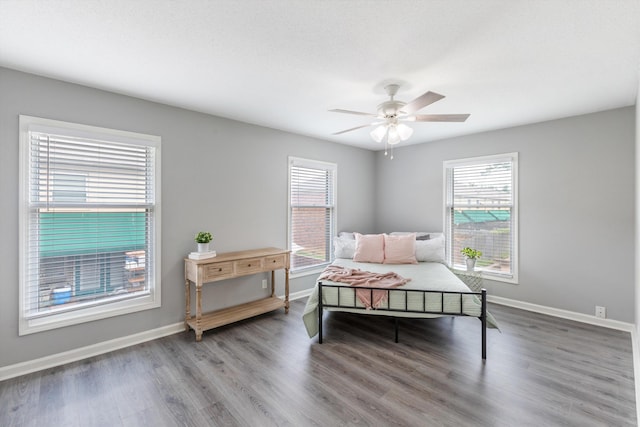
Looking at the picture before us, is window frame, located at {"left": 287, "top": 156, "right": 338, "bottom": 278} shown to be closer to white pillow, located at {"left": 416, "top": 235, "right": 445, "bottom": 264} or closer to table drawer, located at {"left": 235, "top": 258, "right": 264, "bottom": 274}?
table drawer, located at {"left": 235, "top": 258, "right": 264, "bottom": 274}

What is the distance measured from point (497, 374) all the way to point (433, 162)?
10.7 feet

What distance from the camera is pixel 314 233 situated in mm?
4676

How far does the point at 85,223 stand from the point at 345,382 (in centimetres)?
271

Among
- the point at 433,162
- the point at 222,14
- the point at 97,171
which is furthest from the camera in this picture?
the point at 433,162

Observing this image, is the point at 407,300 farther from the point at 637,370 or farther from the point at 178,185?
the point at 178,185

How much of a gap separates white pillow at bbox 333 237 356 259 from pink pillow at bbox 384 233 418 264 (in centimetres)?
50

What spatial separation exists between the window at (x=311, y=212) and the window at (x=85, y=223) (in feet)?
6.10

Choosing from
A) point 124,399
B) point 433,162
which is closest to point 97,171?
point 124,399

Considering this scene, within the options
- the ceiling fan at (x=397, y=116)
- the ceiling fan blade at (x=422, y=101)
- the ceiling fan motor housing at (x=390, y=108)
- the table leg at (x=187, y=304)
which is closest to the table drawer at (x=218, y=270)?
the table leg at (x=187, y=304)

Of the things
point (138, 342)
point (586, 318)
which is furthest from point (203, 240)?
point (586, 318)

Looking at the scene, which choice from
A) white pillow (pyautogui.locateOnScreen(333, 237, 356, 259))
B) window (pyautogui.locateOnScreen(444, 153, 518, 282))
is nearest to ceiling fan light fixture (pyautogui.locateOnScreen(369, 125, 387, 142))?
white pillow (pyautogui.locateOnScreen(333, 237, 356, 259))

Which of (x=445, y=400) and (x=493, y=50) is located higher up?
(x=493, y=50)

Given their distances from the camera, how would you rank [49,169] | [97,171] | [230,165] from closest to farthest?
1. [49,169]
2. [97,171]
3. [230,165]

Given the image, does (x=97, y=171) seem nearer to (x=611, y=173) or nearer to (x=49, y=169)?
(x=49, y=169)
